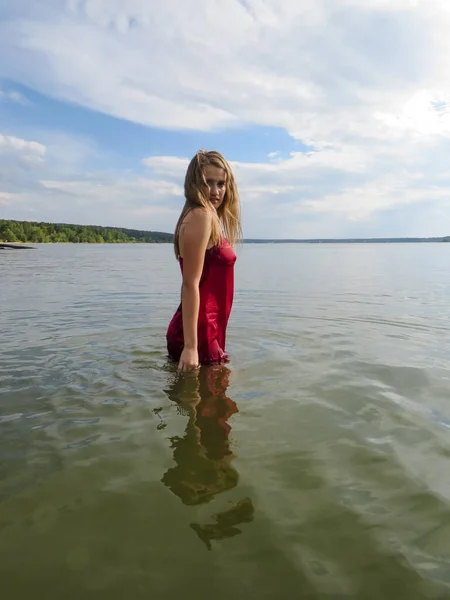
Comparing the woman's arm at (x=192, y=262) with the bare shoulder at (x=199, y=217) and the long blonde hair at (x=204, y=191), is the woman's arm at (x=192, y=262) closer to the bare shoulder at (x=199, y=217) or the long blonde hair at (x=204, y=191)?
the bare shoulder at (x=199, y=217)

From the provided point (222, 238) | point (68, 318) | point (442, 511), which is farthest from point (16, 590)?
point (68, 318)

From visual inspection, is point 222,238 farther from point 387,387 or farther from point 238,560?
point 238,560

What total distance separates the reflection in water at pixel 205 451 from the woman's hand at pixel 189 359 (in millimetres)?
166

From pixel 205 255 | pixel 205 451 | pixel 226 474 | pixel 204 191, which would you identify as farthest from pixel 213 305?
pixel 226 474

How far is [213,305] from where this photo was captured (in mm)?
4906

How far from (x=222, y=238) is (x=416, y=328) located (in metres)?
5.45

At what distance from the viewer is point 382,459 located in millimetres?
3252

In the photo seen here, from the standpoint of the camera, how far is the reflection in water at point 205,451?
2555 mm

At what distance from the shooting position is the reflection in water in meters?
2.55

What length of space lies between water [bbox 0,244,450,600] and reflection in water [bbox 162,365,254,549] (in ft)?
0.05

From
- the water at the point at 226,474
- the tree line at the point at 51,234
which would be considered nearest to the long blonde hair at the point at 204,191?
the water at the point at 226,474

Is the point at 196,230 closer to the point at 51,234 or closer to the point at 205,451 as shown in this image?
the point at 205,451

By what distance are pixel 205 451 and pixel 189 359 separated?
1.32m

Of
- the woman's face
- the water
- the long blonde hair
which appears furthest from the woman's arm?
the water
